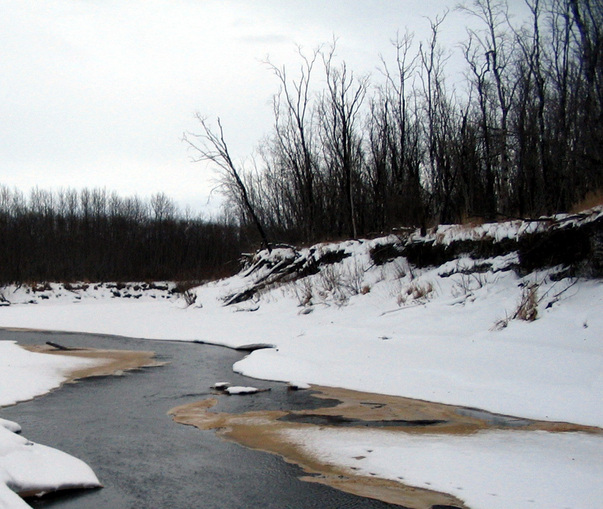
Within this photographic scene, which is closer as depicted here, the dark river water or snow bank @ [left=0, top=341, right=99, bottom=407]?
the dark river water

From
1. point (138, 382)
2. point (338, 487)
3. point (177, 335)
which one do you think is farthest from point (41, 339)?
point (338, 487)

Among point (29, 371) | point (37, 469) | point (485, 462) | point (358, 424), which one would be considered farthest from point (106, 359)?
point (485, 462)

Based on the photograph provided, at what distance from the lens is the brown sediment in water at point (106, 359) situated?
12203mm

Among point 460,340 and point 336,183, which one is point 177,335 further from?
point 336,183

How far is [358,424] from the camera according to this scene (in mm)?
7680

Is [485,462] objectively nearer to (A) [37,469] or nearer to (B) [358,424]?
(B) [358,424]

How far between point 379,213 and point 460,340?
18479 mm

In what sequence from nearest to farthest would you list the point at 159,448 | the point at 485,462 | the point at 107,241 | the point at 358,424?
the point at 485,462
the point at 159,448
the point at 358,424
the point at 107,241

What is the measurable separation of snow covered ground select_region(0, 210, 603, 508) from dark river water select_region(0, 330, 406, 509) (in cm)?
87

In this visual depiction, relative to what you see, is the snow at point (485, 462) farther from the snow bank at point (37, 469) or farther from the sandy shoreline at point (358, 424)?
the snow bank at point (37, 469)

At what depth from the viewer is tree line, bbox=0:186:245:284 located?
163 feet

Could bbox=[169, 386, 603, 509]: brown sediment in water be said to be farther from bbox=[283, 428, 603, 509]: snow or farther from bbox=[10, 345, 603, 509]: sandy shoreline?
bbox=[283, 428, 603, 509]: snow

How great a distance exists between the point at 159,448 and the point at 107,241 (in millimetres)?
54262

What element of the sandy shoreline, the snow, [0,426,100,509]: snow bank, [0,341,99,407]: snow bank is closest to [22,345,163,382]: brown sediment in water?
[0,341,99,407]: snow bank
